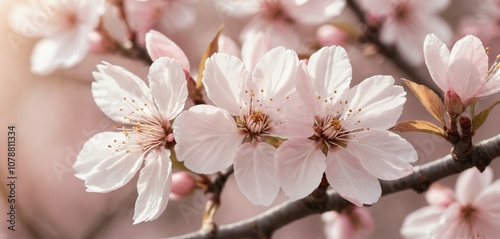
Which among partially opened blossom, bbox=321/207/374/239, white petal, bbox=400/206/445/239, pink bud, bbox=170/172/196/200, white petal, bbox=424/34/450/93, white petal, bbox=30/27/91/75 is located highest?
white petal, bbox=424/34/450/93

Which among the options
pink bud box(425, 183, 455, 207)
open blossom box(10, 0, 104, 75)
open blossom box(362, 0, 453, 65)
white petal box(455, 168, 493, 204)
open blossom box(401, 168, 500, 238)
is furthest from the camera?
open blossom box(362, 0, 453, 65)

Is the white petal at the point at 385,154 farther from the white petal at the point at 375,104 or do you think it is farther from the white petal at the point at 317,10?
the white petal at the point at 317,10

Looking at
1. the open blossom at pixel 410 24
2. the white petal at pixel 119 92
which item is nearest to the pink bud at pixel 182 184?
the white petal at pixel 119 92

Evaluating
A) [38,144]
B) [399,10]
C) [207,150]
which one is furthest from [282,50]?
[38,144]

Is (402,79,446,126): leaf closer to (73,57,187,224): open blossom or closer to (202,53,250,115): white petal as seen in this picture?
(202,53,250,115): white petal

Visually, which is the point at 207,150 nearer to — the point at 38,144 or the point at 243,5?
the point at 243,5

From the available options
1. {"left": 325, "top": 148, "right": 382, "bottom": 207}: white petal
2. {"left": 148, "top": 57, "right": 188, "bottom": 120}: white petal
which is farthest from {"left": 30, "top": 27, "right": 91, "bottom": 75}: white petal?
{"left": 325, "top": 148, "right": 382, "bottom": 207}: white petal

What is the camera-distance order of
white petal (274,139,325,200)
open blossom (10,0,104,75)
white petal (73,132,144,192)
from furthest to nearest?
open blossom (10,0,104,75) → white petal (73,132,144,192) → white petal (274,139,325,200)
